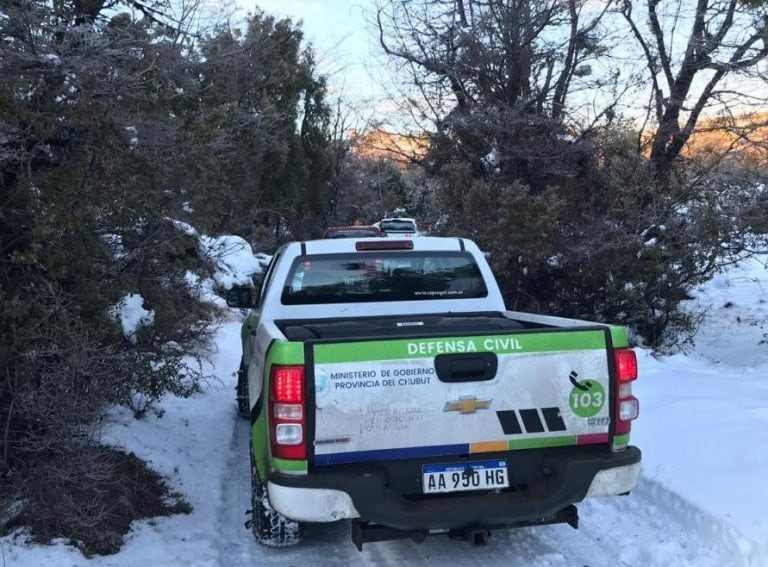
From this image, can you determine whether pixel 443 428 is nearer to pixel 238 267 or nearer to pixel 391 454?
pixel 391 454

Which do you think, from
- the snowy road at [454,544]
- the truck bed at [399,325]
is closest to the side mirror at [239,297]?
the truck bed at [399,325]

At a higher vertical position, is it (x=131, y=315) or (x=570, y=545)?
(x=131, y=315)

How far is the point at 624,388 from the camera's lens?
387 cm

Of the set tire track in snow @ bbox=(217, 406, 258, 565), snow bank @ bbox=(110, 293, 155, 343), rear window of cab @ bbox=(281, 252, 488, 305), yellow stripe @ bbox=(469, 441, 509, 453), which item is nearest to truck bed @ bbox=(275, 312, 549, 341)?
rear window of cab @ bbox=(281, 252, 488, 305)

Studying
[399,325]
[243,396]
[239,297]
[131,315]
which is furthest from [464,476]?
[243,396]

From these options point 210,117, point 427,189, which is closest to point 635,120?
point 427,189

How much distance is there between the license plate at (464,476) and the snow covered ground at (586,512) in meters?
0.82

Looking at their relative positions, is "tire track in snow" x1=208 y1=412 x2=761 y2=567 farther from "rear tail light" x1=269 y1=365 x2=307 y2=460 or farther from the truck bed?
the truck bed

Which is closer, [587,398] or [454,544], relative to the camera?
[587,398]

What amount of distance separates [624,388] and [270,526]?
223 cm

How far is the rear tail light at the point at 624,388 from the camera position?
12.6 feet

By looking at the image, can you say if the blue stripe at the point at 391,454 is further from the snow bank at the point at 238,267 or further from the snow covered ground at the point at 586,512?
the snow bank at the point at 238,267

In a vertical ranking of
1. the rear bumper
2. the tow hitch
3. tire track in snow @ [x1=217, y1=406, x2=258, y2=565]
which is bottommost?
tire track in snow @ [x1=217, y1=406, x2=258, y2=565]

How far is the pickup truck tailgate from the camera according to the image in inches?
138
